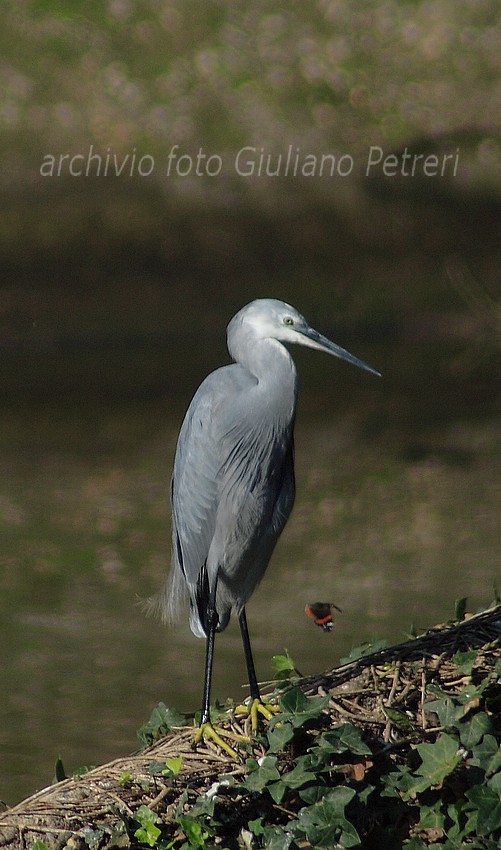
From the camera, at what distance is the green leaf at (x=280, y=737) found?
8.30 ft

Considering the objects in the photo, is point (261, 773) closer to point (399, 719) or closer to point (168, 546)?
point (399, 719)

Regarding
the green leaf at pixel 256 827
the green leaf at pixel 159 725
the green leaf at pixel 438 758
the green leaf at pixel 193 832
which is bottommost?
the green leaf at pixel 193 832

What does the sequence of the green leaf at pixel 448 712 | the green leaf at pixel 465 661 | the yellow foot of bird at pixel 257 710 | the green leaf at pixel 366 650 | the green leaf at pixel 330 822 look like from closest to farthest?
the green leaf at pixel 330 822
the green leaf at pixel 448 712
the green leaf at pixel 465 661
the yellow foot of bird at pixel 257 710
the green leaf at pixel 366 650

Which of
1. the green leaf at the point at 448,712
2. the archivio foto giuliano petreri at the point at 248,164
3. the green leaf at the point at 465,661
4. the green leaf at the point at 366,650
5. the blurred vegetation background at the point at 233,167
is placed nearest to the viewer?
the green leaf at the point at 448,712

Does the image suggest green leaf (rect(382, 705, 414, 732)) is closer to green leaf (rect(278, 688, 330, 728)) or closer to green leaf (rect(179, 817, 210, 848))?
green leaf (rect(278, 688, 330, 728))

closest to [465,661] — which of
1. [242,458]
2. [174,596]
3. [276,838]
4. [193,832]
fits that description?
[276,838]

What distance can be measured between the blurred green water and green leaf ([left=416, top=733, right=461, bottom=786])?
4.93ft

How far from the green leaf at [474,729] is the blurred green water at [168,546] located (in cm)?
154

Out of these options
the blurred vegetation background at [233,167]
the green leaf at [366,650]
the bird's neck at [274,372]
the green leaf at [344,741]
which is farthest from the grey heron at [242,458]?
the blurred vegetation background at [233,167]

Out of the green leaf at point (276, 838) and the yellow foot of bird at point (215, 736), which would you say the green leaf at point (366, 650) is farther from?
the green leaf at point (276, 838)

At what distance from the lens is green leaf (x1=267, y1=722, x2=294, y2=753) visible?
8.30 ft

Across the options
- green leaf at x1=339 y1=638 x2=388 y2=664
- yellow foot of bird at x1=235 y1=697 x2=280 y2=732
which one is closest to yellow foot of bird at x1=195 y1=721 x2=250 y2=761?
yellow foot of bird at x1=235 y1=697 x2=280 y2=732

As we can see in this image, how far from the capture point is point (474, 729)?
2488 mm

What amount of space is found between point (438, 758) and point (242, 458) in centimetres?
106
